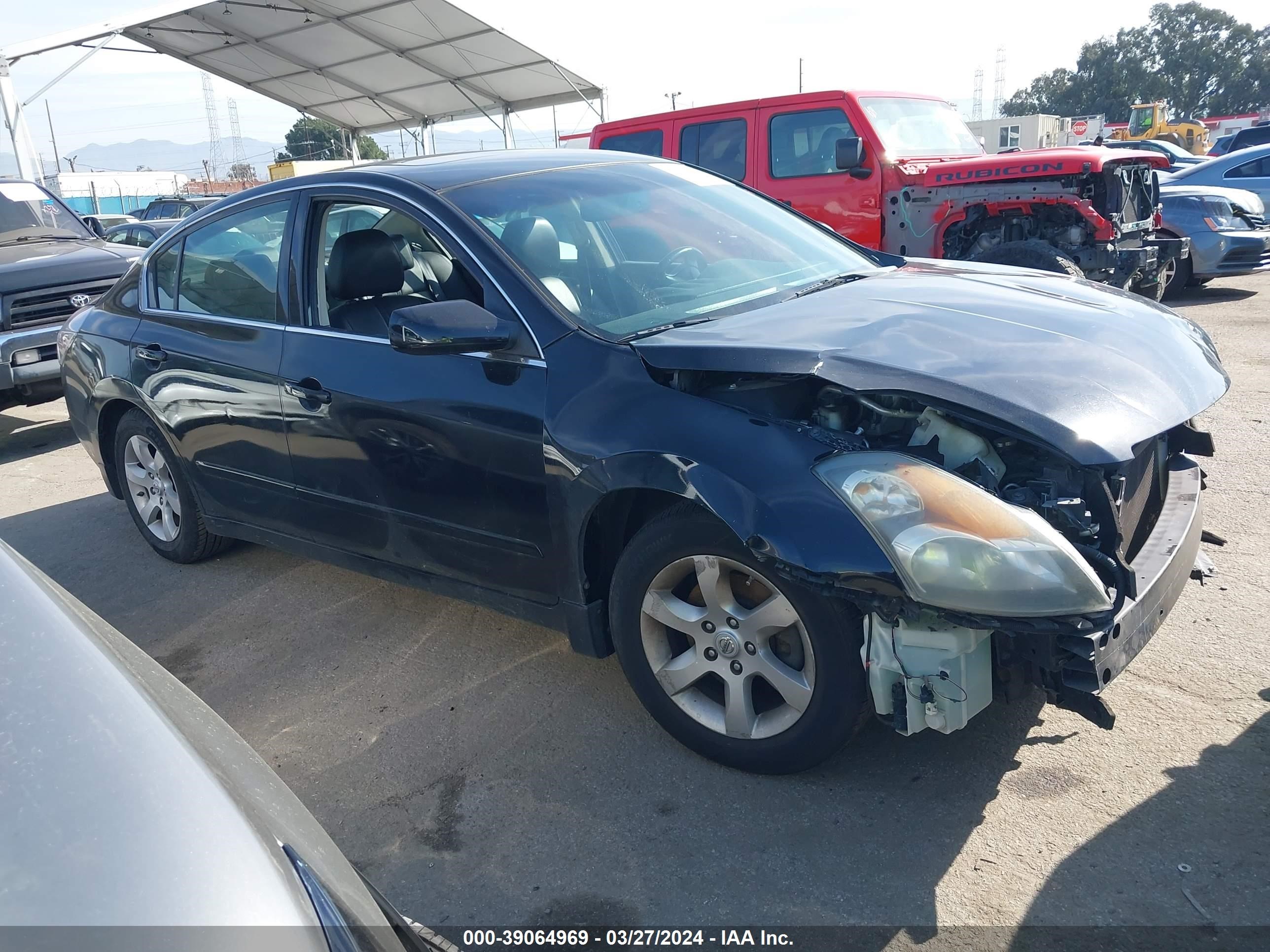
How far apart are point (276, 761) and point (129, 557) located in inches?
96.0

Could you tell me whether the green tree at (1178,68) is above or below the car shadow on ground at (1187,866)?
above

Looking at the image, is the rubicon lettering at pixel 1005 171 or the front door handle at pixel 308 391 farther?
the rubicon lettering at pixel 1005 171

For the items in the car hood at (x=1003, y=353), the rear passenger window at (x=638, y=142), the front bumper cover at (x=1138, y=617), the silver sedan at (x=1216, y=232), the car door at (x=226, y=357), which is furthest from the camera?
the silver sedan at (x=1216, y=232)

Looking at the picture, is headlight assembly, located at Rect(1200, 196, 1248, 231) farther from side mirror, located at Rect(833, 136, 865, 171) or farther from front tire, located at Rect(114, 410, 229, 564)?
front tire, located at Rect(114, 410, 229, 564)

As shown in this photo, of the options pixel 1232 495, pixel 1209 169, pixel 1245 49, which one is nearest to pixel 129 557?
pixel 1232 495

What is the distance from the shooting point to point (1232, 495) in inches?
182

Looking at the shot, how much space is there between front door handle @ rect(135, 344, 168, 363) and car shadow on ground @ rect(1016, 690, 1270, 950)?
3.92 metres

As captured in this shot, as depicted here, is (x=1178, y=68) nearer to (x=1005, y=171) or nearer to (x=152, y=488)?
(x=1005, y=171)

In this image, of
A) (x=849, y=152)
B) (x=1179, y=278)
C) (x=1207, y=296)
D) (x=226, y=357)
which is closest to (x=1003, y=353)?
(x=226, y=357)

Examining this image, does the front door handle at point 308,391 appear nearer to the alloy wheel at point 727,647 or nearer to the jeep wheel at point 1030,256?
the alloy wheel at point 727,647

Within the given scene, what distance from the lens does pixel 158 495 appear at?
4812 millimetres

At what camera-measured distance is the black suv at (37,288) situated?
24.1 ft

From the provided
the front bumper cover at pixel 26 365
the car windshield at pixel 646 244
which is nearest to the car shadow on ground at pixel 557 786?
the car windshield at pixel 646 244

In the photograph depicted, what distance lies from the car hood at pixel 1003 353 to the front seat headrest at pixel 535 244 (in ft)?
1.75
